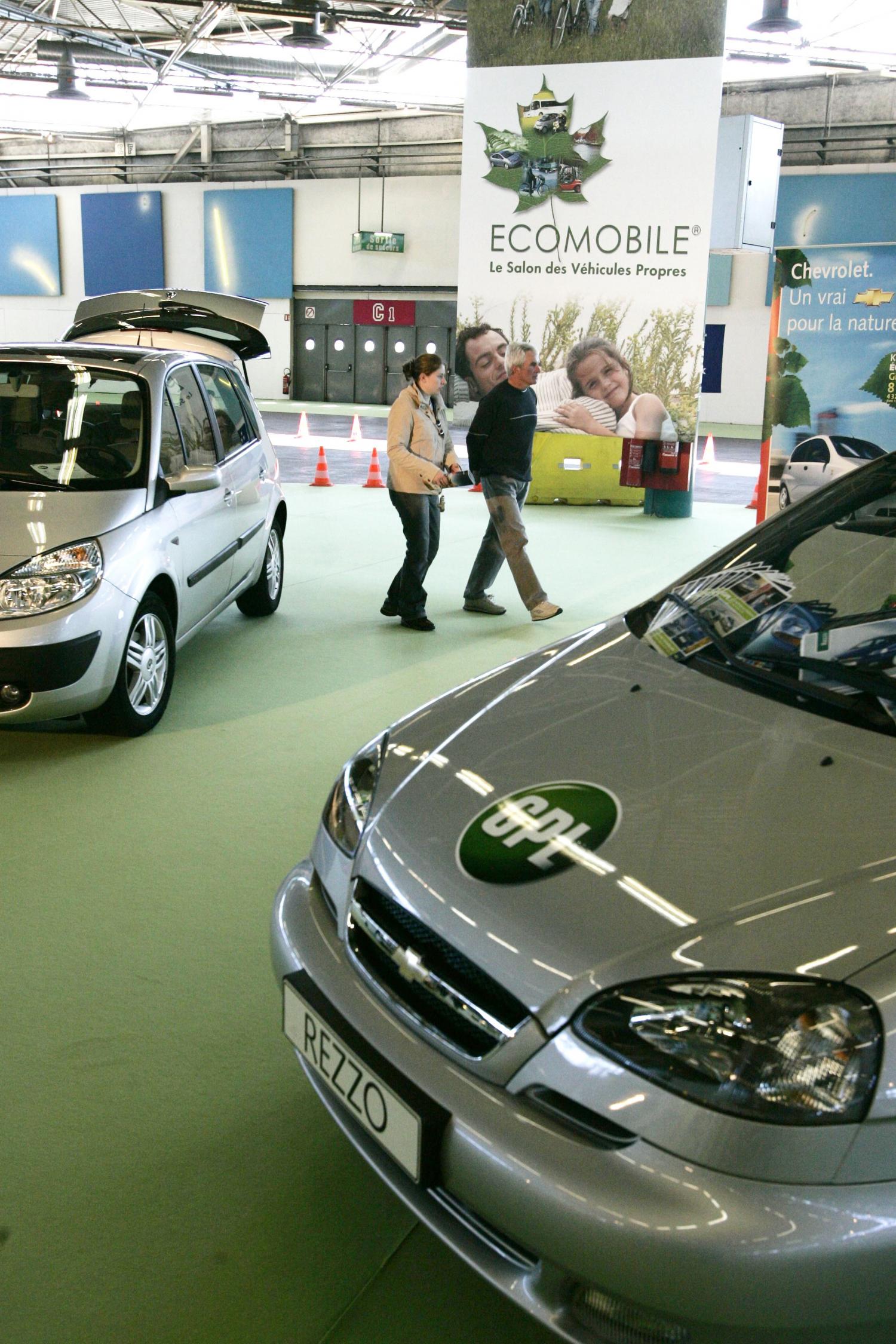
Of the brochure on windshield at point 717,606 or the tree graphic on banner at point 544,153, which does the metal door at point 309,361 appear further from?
the brochure on windshield at point 717,606

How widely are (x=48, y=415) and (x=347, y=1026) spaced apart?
3445 millimetres

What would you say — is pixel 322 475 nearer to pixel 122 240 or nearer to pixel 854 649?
pixel 854 649

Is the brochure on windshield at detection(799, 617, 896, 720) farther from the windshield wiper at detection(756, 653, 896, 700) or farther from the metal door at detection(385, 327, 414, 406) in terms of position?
the metal door at detection(385, 327, 414, 406)

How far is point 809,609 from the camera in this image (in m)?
2.32

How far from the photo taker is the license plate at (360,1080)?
5.13ft

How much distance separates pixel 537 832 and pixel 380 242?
1040 inches

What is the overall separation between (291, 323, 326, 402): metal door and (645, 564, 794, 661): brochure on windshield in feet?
85.7

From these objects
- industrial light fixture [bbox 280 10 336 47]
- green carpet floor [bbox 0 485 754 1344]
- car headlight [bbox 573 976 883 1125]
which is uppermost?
industrial light fixture [bbox 280 10 336 47]

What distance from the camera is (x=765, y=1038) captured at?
143 cm

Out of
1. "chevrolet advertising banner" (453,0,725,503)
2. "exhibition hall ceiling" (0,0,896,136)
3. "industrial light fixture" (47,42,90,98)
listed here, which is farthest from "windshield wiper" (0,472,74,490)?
"industrial light fixture" (47,42,90,98)

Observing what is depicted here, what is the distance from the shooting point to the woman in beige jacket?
18.7 ft

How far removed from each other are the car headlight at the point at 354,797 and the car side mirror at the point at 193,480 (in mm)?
2351

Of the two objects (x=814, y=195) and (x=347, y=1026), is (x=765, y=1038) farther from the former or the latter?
(x=814, y=195)

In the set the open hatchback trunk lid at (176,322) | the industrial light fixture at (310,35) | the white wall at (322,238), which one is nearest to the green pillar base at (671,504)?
the open hatchback trunk lid at (176,322)
